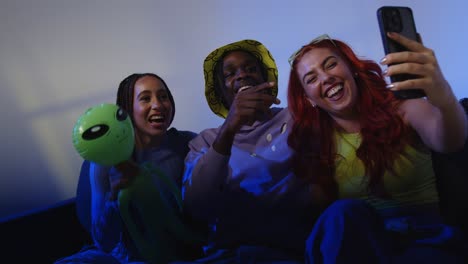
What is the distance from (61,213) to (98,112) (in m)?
0.62

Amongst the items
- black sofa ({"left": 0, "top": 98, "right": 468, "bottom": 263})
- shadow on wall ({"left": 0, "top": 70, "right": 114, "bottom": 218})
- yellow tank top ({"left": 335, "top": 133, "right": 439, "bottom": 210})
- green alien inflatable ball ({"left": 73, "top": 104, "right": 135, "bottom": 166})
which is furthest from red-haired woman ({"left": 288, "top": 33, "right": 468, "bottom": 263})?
shadow on wall ({"left": 0, "top": 70, "right": 114, "bottom": 218})

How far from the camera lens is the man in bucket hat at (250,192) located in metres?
0.77

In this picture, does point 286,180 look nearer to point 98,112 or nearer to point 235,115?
point 235,115

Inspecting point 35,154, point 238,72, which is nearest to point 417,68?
point 238,72

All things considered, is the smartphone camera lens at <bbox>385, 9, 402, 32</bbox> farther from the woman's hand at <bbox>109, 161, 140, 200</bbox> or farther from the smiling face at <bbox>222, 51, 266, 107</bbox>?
the woman's hand at <bbox>109, 161, 140, 200</bbox>

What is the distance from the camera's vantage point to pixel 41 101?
127 centimetres

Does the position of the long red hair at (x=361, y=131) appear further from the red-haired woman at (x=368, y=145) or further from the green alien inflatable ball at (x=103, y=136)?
the green alien inflatable ball at (x=103, y=136)

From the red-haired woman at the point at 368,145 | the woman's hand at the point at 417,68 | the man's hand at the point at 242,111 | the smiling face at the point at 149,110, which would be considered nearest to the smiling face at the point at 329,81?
the red-haired woman at the point at 368,145

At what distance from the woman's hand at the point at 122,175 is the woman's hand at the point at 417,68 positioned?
0.45 metres

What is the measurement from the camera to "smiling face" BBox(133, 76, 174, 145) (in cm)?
86

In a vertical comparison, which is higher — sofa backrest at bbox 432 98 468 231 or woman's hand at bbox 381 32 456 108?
woman's hand at bbox 381 32 456 108

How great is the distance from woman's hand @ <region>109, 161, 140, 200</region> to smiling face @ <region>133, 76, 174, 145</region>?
0.16m

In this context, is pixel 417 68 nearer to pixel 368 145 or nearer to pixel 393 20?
pixel 393 20

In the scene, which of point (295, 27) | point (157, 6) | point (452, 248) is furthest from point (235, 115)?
point (157, 6)
